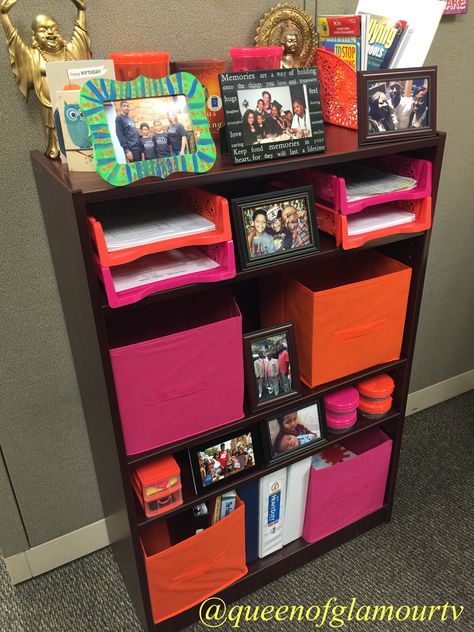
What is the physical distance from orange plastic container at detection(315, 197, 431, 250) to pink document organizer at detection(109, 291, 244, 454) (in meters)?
0.29

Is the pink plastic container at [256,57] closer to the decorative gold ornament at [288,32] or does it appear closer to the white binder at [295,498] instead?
the decorative gold ornament at [288,32]

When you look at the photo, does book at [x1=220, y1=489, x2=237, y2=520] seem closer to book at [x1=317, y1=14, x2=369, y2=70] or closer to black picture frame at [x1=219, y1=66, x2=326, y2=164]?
black picture frame at [x1=219, y1=66, x2=326, y2=164]

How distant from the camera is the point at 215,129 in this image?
1170 mm

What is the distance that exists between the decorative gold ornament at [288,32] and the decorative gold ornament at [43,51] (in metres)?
0.41

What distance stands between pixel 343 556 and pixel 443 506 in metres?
0.42

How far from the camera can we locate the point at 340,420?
151cm

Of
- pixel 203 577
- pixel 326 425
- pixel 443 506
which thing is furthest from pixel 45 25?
pixel 443 506

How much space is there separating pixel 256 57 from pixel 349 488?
121 cm

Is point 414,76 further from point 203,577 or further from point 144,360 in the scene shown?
point 203,577

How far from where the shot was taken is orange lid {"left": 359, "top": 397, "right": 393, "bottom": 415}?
1.56 m

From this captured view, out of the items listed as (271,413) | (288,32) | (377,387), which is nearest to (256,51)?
(288,32)

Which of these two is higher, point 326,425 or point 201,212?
point 201,212

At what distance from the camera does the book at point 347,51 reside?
4.03 feet

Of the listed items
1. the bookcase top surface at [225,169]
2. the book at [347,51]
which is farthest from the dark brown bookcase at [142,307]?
the book at [347,51]
